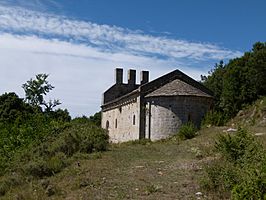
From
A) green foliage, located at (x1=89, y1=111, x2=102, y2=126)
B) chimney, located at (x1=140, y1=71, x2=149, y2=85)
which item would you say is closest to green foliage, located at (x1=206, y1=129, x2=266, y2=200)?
chimney, located at (x1=140, y1=71, x2=149, y2=85)

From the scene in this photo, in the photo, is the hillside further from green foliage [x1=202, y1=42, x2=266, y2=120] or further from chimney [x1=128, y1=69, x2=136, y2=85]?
chimney [x1=128, y1=69, x2=136, y2=85]

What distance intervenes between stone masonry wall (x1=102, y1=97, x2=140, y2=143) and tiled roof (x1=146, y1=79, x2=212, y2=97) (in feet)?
8.50

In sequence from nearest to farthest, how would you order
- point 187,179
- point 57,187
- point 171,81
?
point 187,179 → point 57,187 → point 171,81

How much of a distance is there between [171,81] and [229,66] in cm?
902

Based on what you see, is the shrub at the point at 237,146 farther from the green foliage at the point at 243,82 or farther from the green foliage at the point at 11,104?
the green foliage at the point at 11,104

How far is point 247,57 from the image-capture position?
44906 millimetres

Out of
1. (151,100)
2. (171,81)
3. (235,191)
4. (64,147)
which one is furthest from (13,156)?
(171,81)

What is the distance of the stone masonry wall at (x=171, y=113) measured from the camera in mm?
36500

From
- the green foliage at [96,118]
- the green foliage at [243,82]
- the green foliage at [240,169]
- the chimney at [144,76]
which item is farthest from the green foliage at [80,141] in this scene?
the green foliage at [96,118]

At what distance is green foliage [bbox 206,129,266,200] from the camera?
8438mm

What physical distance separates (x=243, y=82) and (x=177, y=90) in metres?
9.62

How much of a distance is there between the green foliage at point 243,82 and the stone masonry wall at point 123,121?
8139 mm

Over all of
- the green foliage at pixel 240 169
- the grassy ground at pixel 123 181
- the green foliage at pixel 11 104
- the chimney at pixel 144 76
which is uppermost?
the chimney at pixel 144 76

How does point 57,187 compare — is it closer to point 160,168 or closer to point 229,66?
point 160,168
